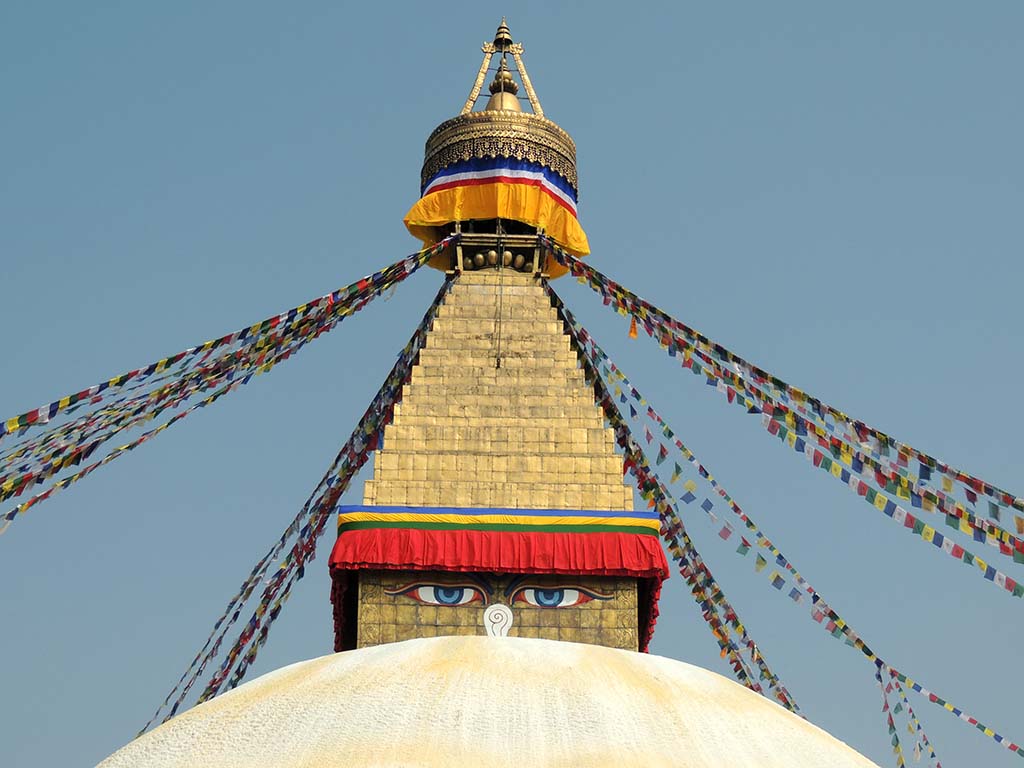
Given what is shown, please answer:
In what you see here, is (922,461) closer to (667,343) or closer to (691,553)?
(667,343)

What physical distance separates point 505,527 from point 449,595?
0.86 metres

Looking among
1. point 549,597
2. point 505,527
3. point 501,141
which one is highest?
point 501,141

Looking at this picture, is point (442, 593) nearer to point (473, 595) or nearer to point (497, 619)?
point (473, 595)

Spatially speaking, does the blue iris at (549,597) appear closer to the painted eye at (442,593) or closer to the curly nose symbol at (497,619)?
the curly nose symbol at (497,619)

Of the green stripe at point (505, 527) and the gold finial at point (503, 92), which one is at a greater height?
the gold finial at point (503, 92)

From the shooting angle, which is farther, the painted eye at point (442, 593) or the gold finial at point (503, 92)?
the gold finial at point (503, 92)

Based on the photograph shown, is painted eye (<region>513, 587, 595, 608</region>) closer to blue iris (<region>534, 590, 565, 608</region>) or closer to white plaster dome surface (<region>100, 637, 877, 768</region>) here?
blue iris (<region>534, 590, 565, 608</region>)

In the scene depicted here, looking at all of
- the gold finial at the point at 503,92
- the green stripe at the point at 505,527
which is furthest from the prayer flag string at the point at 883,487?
the gold finial at the point at 503,92

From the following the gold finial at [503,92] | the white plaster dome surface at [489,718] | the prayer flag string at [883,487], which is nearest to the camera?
the white plaster dome surface at [489,718]

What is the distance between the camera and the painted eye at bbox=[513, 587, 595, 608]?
1337cm

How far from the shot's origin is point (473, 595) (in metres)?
13.4

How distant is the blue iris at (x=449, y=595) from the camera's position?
1336cm

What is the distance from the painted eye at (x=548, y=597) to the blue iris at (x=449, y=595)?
0.53m

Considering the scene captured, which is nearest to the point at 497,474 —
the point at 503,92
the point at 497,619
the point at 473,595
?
the point at 473,595
